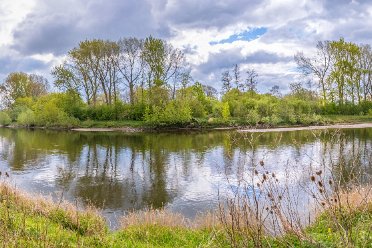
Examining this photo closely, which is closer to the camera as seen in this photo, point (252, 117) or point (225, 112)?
point (252, 117)

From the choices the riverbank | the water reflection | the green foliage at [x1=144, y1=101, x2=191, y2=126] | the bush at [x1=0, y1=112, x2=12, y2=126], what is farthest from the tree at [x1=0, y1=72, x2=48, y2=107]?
the water reflection

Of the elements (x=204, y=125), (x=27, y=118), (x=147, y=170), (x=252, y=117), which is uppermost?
(x=27, y=118)

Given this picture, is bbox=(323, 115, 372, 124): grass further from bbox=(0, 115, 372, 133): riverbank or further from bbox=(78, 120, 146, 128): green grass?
bbox=(78, 120, 146, 128): green grass

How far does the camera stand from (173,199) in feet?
54.0

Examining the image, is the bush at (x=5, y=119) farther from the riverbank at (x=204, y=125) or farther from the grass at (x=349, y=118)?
the grass at (x=349, y=118)

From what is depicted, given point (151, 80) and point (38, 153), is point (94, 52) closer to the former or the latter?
point (151, 80)

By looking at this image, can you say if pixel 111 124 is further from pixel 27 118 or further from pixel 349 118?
pixel 349 118

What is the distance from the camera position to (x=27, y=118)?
72250mm

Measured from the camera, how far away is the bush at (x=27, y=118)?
72125 mm

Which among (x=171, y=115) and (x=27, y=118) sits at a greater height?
(x=27, y=118)

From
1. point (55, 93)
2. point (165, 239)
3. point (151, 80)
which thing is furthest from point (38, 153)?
point (55, 93)

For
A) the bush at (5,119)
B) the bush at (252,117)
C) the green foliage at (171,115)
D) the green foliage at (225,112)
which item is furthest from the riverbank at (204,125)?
the bush at (5,119)

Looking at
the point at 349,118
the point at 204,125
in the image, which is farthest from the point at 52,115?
the point at 349,118

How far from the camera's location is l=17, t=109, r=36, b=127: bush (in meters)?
72.1
